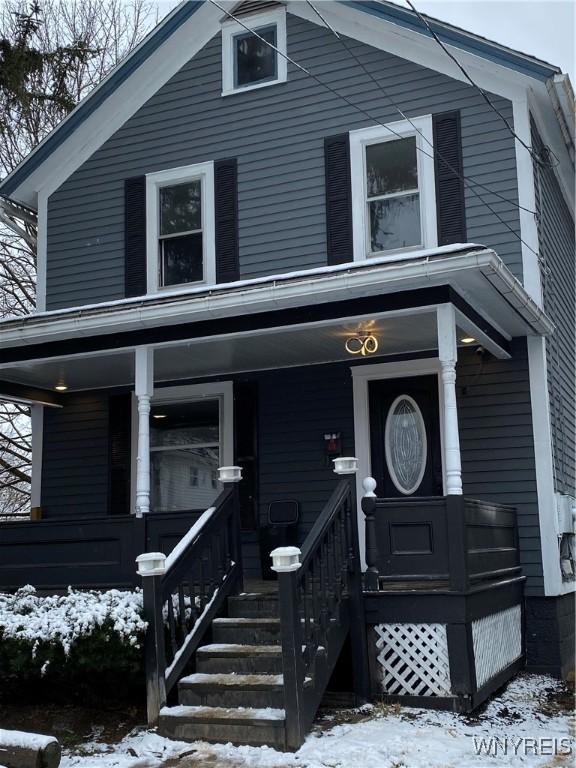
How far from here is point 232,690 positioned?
6352 mm

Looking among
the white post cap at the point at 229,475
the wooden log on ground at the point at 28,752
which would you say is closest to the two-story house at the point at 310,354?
the white post cap at the point at 229,475

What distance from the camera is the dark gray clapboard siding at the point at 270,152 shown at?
9.52 metres

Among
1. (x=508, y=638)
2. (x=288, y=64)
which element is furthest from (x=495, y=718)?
(x=288, y=64)

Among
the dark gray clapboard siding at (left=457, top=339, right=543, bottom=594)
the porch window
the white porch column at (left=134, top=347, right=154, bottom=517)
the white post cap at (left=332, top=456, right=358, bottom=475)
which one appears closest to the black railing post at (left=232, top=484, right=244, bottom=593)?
the white porch column at (left=134, top=347, right=154, bottom=517)

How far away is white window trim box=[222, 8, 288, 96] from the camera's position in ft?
34.8

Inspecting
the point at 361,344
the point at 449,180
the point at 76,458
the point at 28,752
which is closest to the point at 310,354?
Result: the point at 361,344

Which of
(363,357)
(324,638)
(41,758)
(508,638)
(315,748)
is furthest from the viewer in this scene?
(363,357)

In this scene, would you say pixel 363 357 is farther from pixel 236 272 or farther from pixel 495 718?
pixel 495 718

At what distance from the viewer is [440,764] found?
543 cm

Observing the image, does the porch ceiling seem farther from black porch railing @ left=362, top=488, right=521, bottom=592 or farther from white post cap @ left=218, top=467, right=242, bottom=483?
black porch railing @ left=362, top=488, right=521, bottom=592

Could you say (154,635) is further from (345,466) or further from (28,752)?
(345,466)

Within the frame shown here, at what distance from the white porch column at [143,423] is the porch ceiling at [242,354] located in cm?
18

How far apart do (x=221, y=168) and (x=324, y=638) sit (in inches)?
242

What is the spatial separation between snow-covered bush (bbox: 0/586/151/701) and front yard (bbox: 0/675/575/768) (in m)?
0.23
